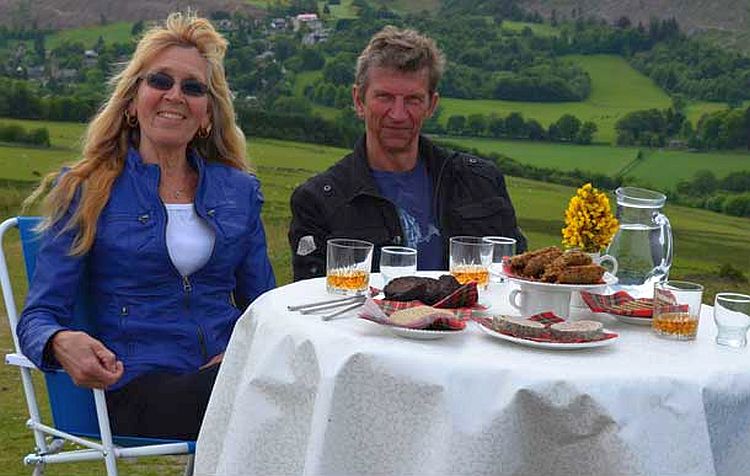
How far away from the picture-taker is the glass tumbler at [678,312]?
238 centimetres

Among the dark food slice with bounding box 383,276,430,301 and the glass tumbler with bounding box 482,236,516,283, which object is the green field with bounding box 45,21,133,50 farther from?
the dark food slice with bounding box 383,276,430,301

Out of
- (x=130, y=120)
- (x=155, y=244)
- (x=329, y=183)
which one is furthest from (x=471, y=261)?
(x=130, y=120)

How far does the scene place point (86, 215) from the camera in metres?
3.06

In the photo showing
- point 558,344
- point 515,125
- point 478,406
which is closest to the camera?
point 478,406

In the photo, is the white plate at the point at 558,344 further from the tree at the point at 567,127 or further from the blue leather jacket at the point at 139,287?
the tree at the point at 567,127

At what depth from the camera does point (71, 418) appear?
121 inches

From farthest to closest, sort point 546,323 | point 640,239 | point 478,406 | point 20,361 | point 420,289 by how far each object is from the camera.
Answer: point 20,361 < point 640,239 < point 420,289 < point 546,323 < point 478,406

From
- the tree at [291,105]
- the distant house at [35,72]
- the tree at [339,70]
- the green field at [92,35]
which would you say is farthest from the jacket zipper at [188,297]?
the distant house at [35,72]

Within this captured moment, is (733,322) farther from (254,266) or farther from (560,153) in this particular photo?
(560,153)

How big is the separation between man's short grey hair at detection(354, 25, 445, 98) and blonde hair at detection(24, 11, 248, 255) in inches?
19.7

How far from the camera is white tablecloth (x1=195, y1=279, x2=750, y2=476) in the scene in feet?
6.68

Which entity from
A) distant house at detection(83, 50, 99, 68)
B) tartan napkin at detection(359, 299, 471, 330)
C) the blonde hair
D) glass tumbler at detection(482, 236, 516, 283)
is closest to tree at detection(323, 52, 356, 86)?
distant house at detection(83, 50, 99, 68)

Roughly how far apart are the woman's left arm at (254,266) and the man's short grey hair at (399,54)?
2.08ft

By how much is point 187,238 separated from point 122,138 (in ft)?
1.18
